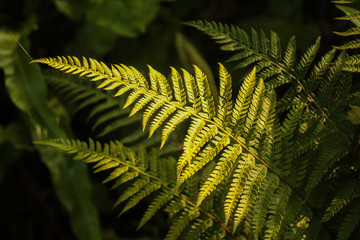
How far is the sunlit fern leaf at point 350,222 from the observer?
95 centimetres

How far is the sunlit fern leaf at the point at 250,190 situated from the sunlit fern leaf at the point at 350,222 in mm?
276

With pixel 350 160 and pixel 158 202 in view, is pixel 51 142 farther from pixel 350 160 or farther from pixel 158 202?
pixel 350 160

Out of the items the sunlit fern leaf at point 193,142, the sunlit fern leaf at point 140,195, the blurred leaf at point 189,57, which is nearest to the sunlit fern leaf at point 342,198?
the sunlit fern leaf at point 193,142

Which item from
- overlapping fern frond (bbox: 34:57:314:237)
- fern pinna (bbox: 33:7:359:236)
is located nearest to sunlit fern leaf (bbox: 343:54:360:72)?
fern pinna (bbox: 33:7:359:236)

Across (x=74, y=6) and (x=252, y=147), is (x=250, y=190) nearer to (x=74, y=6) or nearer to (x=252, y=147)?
(x=252, y=147)

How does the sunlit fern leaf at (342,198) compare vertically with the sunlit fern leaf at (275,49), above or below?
below

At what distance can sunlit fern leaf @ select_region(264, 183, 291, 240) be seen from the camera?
0.97 metres

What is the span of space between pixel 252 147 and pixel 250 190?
16cm

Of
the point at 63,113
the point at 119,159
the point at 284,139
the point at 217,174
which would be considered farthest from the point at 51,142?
the point at 63,113

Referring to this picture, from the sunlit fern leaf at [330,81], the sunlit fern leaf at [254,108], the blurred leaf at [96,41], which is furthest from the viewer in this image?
the blurred leaf at [96,41]

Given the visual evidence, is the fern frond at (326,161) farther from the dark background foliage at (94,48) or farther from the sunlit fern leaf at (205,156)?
the dark background foliage at (94,48)

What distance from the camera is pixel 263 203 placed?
979 millimetres

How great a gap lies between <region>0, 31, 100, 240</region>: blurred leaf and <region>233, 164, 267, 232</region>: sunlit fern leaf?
1109mm

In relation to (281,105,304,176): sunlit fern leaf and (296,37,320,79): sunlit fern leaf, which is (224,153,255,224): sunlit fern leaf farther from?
(296,37,320,79): sunlit fern leaf
